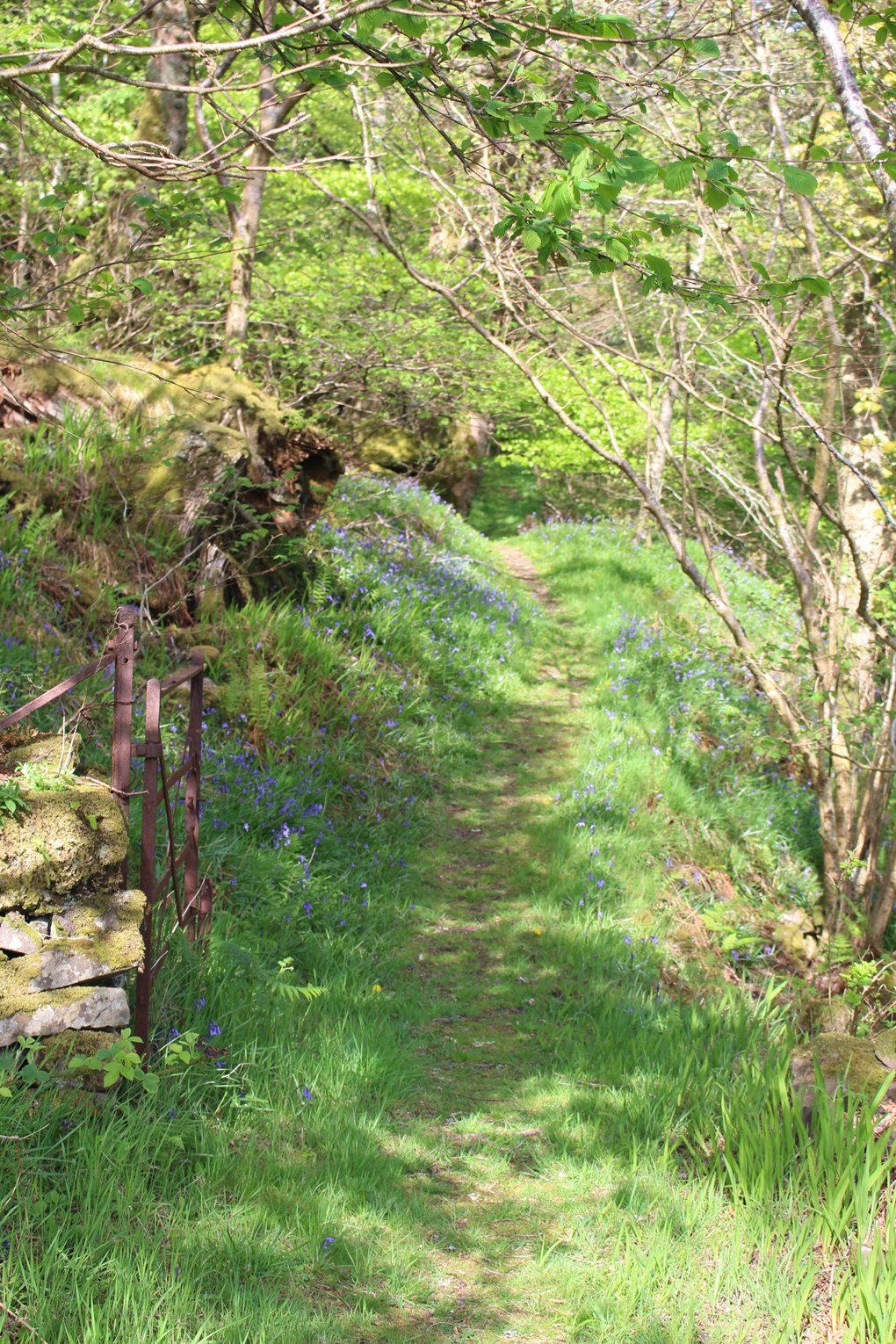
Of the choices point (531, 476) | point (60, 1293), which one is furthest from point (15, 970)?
point (531, 476)

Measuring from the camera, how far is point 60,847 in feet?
9.45

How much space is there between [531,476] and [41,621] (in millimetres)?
19969

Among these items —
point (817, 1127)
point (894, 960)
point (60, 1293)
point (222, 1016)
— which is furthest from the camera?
point (894, 960)

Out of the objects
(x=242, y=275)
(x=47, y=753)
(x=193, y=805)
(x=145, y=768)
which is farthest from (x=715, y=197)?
(x=242, y=275)

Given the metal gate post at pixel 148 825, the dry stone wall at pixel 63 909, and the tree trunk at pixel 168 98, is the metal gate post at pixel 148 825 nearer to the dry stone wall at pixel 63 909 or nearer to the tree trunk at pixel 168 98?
the dry stone wall at pixel 63 909

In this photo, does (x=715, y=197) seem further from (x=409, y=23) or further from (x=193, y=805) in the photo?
(x=193, y=805)

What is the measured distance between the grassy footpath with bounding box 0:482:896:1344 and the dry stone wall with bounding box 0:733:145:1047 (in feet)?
0.84

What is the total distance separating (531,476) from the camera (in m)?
24.0

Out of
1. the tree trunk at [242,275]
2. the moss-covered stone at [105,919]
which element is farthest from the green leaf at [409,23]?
the tree trunk at [242,275]

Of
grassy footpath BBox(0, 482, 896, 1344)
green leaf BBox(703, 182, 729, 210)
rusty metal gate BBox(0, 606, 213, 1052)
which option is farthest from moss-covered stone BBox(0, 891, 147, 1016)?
green leaf BBox(703, 182, 729, 210)

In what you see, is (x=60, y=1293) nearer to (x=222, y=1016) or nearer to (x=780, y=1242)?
(x=222, y=1016)

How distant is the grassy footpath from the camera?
8.55 feet

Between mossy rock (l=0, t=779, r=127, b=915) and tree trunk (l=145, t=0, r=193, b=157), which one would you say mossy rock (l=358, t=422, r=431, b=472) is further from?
mossy rock (l=0, t=779, r=127, b=915)

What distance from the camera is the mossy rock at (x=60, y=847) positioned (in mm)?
2797
